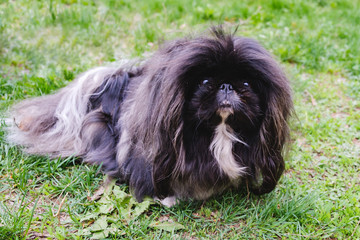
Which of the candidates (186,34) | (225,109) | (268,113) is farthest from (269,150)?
(186,34)

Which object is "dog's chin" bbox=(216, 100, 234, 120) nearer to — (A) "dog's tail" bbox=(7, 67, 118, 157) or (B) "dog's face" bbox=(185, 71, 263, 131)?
(B) "dog's face" bbox=(185, 71, 263, 131)

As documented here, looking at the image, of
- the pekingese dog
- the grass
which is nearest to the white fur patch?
the pekingese dog

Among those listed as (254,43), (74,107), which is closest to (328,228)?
(254,43)

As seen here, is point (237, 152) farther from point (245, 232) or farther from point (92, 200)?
point (92, 200)

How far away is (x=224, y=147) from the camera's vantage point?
2486mm

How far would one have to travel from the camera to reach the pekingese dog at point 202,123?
7.69ft

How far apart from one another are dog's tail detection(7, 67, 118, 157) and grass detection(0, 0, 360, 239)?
11 centimetres

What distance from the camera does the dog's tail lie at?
330cm

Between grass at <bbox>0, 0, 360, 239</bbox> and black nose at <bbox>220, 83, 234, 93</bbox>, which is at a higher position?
black nose at <bbox>220, 83, 234, 93</bbox>

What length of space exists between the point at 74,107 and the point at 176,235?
1.38m

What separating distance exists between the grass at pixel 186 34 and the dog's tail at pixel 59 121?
11 centimetres

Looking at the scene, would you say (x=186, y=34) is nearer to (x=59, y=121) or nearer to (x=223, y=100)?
(x=223, y=100)

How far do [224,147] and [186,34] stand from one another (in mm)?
848

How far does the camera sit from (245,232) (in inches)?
107
